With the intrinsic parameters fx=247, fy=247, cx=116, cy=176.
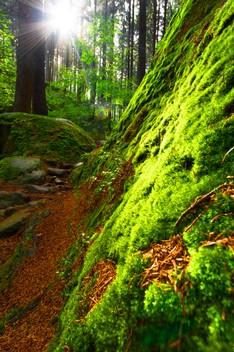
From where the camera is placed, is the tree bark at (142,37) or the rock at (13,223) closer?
the rock at (13,223)

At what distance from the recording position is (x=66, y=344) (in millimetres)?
1608

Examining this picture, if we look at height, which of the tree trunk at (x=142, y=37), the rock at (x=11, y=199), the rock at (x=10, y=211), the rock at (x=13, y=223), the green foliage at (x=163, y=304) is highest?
the tree trunk at (x=142, y=37)

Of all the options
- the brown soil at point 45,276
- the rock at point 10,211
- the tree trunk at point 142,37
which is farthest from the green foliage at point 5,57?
the tree trunk at point 142,37

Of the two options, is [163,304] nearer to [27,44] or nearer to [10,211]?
[10,211]

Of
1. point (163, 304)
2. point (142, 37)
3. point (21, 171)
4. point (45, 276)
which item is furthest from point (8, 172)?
point (142, 37)

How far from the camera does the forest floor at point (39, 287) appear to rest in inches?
92.2

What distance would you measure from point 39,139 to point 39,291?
6960mm

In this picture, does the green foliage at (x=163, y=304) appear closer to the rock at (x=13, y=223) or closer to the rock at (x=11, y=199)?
the rock at (x=13, y=223)

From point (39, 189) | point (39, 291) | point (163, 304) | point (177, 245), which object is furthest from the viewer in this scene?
point (39, 189)

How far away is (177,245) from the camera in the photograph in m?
1.34

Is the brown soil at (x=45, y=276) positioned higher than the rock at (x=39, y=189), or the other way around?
the rock at (x=39, y=189)

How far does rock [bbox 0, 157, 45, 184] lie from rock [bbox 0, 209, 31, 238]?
5.51ft

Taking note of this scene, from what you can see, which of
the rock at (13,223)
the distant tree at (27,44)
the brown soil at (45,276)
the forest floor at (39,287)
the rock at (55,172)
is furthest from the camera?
the distant tree at (27,44)

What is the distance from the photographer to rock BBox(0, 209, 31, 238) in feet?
16.3
